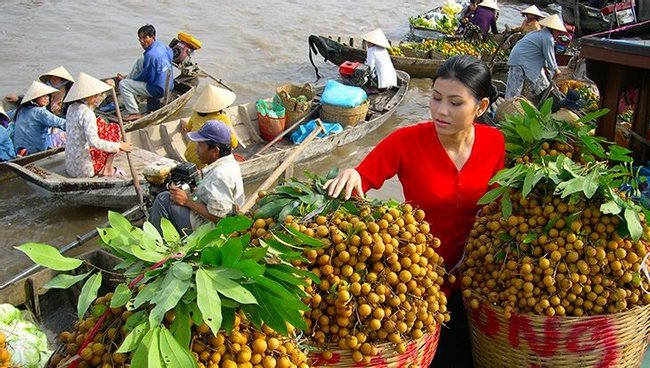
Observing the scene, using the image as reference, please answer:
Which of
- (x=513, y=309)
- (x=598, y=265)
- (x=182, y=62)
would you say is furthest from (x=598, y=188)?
(x=182, y=62)

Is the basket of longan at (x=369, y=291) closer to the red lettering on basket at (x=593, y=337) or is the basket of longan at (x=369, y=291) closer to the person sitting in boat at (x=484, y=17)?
the red lettering on basket at (x=593, y=337)

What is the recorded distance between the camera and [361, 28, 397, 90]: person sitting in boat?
30.1ft

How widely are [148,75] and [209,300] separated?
291 inches

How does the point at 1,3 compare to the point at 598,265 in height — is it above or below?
below

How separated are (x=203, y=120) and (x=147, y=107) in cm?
302

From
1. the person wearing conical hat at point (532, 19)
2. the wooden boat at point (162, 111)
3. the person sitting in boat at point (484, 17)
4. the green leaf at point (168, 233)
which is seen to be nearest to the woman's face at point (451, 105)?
the green leaf at point (168, 233)

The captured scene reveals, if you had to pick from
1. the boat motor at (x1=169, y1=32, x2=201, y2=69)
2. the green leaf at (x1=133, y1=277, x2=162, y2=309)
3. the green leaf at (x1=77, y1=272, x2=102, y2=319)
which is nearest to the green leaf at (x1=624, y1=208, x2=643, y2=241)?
the green leaf at (x1=133, y1=277, x2=162, y2=309)

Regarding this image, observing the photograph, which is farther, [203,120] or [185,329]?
[203,120]

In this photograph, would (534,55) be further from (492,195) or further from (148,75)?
(492,195)

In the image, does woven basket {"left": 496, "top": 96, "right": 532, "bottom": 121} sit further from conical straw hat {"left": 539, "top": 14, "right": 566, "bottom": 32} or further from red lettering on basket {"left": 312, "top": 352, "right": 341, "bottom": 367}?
red lettering on basket {"left": 312, "top": 352, "right": 341, "bottom": 367}

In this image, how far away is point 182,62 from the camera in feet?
30.8

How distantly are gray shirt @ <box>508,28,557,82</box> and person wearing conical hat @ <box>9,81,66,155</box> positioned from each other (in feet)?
19.5

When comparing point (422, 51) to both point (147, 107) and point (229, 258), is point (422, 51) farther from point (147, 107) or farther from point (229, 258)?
point (229, 258)

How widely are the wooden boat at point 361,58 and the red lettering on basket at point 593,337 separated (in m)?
9.32
